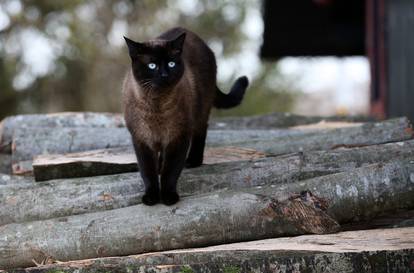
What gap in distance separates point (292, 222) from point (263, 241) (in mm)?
212

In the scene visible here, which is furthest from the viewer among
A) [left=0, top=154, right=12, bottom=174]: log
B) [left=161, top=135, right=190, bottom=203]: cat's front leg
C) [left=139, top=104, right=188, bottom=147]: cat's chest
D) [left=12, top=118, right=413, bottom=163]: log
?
[left=0, top=154, right=12, bottom=174]: log

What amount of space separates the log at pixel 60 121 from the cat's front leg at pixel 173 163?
77.0 inches

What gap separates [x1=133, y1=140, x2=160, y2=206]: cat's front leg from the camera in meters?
3.68

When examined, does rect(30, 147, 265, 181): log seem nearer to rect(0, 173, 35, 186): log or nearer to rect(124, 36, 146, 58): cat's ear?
rect(0, 173, 35, 186): log

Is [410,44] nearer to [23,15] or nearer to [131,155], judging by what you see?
[131,155]

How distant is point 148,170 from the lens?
3855 millimetres

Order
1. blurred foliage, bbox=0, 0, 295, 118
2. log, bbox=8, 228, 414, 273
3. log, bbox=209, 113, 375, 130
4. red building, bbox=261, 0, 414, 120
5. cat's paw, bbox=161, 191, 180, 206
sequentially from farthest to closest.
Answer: blurred foliage, bbox=0, 0, 295, 118, red building, bbox=261, 0, 414, 120, log, bbox=209, 113, 375, 130, cat's paw, bbox=161, 191, 180, 206, log, bbox=8, 228, 414, 273

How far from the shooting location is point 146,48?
3768 millimetres

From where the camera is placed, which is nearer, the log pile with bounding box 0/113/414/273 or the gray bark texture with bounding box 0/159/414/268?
the log pile with bounding box 0/113/414/273

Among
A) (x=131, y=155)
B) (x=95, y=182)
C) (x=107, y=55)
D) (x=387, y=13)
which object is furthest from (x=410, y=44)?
(x=107, y=55)

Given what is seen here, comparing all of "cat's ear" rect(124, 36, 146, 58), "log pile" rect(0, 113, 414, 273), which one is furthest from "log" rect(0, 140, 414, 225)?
"cat's ear" rect(124, 36, 146, 58)

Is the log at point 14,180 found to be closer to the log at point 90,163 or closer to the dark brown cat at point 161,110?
the log at point 90,163

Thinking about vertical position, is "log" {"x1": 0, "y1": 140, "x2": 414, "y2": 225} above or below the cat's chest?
below

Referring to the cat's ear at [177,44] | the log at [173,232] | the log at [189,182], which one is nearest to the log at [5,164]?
the log at [189,182]
